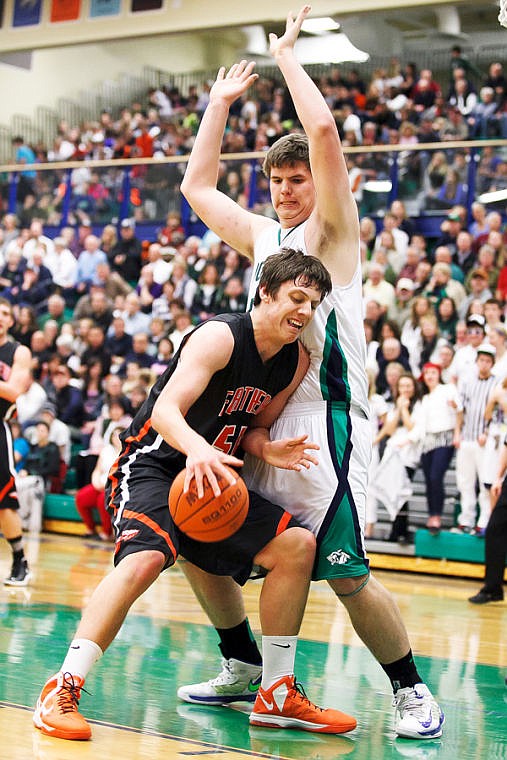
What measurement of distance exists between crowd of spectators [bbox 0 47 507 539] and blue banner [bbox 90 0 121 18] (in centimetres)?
224

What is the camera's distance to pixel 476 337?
11180 mm

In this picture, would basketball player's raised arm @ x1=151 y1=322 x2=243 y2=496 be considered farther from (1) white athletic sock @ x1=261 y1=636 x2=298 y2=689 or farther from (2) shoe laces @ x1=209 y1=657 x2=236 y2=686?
(2) shoe laces @ x1=209 y1=657 x2=236 y2=686

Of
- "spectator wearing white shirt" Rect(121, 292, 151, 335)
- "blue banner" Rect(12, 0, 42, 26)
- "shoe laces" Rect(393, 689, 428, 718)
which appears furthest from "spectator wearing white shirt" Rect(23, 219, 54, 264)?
"shoe laces" Rect(393, 689, 428, 718)

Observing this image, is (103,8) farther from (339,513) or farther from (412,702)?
(412,702)

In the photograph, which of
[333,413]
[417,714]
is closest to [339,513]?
[333,413]

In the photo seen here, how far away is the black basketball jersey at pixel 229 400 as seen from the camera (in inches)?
159

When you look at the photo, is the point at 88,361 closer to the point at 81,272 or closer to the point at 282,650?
the point at 81,272

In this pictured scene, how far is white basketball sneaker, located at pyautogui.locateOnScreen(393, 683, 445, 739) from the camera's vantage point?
4129mm

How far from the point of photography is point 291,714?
4137 mm

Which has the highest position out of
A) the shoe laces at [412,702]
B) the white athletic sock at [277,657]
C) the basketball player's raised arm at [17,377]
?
the basketball player's raised arm at [17,377]

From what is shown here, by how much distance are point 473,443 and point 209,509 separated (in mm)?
7183

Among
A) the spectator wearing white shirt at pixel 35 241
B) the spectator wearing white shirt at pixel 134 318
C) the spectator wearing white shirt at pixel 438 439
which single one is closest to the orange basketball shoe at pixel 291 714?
the spectator wearing white shirt at pixel 438 439

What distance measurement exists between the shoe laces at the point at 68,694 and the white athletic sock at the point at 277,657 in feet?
2.38

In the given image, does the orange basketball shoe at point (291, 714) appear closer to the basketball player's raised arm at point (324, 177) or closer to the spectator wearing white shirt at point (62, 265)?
the basketball player's raised arm at point (324, 177)
